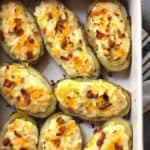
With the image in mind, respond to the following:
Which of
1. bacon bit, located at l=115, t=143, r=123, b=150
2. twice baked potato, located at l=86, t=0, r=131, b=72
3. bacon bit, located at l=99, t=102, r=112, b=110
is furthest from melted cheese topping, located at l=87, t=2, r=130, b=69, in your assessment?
bacon bit, located at l=115, t=143, r=123, b=150

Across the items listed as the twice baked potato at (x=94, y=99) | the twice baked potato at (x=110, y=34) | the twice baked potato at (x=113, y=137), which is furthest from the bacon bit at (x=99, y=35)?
the twice baked potato at (x=113, y=137)

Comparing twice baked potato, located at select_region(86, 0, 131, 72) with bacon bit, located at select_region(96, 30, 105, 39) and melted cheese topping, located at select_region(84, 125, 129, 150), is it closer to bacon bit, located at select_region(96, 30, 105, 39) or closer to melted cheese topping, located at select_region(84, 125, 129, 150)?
bacon bit, located at select_region(96, 30, 105, 39)

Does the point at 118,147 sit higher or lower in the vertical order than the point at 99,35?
lower

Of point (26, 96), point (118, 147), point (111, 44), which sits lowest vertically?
point (118, 147)

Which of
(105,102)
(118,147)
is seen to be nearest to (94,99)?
(105,102)

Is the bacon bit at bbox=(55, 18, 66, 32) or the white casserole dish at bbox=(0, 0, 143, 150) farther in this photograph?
the bacon bit at bbox=(55, 18, 66, 32)

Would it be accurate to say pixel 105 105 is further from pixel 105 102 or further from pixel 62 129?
pixel 62 129
